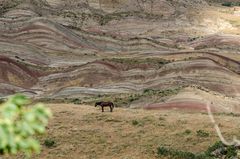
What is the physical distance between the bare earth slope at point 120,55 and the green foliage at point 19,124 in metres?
41.8

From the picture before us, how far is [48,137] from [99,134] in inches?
118

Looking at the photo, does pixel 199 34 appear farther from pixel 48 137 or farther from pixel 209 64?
pixel 48 137

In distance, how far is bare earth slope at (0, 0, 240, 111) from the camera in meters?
66.2

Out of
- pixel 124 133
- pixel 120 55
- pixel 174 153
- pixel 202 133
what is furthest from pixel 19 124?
pixel 120 55

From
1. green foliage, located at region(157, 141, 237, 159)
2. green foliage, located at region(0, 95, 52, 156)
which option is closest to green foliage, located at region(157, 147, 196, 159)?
green foliage, located at region(157, 141, 237, 159)

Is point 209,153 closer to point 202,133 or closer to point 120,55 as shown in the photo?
point 202,133

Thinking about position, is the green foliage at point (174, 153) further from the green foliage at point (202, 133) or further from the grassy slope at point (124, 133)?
the green foliage at point (202, 133)

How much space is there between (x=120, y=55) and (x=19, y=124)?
307ft

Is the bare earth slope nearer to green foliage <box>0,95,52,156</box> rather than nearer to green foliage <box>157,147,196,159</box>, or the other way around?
green foliage <box>157,147,196,159</box>

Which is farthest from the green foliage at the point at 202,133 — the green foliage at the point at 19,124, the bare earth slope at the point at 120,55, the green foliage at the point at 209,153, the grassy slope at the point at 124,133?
the green foliage at the point at 19,124

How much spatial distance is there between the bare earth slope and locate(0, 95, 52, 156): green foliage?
4181 centimetres

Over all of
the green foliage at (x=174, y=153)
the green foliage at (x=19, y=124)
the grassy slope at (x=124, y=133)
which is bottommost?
the grassy slope at (x=124, y=133)

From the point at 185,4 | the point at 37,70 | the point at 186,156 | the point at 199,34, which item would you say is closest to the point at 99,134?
the point at 186,156

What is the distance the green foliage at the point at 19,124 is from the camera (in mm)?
7586
